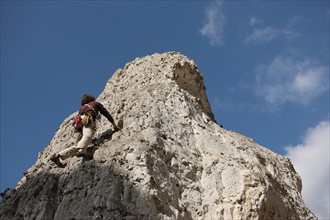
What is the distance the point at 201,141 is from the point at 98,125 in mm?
2661

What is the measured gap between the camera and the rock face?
8039mm

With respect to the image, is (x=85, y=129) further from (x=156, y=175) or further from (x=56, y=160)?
(x=156, y=175)

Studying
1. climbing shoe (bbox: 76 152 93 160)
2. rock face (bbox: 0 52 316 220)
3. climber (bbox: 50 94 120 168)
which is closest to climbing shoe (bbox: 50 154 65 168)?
climber (bbox: 50 94 120 168)

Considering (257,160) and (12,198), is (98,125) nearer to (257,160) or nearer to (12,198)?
(12,198)

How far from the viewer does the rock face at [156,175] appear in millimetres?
8039

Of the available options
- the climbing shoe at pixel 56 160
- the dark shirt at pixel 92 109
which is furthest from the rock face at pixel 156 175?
the dark shirt at pixel 92 109

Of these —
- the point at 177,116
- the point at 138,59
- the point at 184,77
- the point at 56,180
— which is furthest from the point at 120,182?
the point at 138,59

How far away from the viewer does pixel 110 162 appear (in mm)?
8711

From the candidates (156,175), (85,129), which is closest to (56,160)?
(85,129)

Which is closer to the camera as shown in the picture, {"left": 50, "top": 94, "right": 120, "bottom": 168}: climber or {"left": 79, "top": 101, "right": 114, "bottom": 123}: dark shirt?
{"left": 50, "top": 94, "right": 120, "bottom": 168}: climber

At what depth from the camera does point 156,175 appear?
859 cm

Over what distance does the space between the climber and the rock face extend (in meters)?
0.17

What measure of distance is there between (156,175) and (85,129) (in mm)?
2240

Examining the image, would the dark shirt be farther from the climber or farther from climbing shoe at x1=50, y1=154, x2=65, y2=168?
climbing shoe at x1=50, y1=154, x2=65, y2=168
